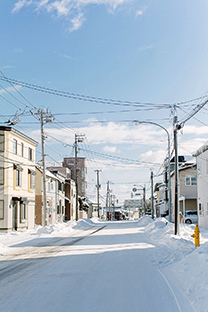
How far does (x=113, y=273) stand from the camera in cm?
977

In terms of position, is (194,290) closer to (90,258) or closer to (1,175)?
(90,258)

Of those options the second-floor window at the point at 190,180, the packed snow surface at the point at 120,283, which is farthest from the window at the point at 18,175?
the second-floor window at the point at 190,180

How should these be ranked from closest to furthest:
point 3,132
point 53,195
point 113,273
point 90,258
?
point 113,273
point 90,258
point 3,132
point 53,195

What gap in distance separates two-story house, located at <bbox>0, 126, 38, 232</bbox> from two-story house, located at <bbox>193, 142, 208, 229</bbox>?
17.9 metres

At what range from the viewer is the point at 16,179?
3381cm

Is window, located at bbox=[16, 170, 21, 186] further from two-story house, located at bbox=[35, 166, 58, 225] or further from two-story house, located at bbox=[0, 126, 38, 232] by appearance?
two-story house, located at bbox=[35, 166, 58, 225]

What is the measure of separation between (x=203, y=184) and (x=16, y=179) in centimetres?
1833

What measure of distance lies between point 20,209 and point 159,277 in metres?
27.9

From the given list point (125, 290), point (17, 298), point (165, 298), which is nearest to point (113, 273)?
point (125, 290)

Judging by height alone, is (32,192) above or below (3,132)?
below

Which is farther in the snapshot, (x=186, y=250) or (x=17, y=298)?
(x=186, y=250)

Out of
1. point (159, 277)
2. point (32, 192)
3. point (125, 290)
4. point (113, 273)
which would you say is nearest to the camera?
point (125, 290)

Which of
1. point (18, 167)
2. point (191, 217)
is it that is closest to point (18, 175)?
point (18, 167)

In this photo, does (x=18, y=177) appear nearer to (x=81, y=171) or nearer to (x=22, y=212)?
(x=22, y=212)
